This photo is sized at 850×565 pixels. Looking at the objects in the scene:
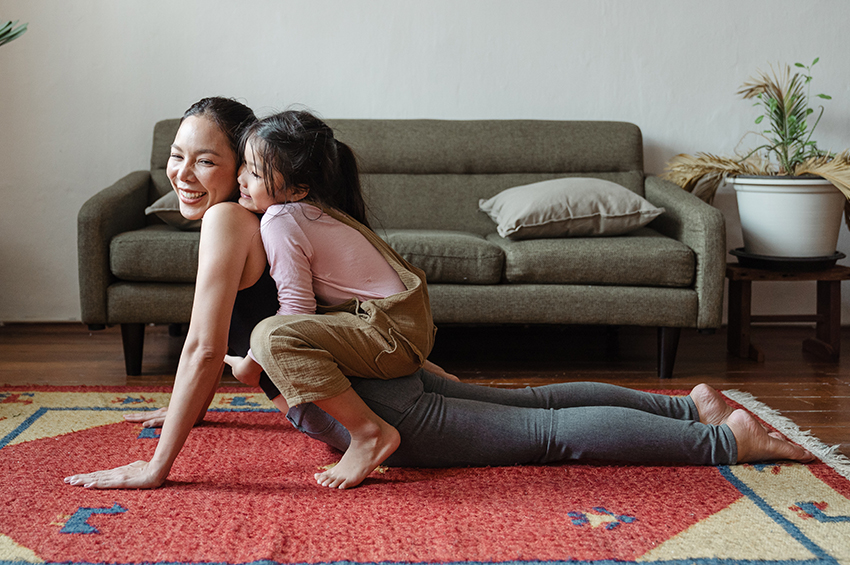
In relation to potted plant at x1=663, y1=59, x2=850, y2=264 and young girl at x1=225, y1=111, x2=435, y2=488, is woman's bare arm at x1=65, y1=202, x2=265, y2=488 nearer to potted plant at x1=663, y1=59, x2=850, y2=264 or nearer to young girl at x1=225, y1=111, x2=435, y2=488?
young girl at x1=225, y1=111, x2=435, y2=488

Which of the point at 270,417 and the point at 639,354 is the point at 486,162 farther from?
the point at 270,417

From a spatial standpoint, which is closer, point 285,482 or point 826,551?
point 826,551

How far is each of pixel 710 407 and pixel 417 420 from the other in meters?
0.63

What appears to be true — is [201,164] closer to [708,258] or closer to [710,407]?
[710,407]

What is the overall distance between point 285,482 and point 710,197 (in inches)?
81.8

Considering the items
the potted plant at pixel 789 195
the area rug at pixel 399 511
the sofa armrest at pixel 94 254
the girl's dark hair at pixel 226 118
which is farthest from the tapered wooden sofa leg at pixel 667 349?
the sofa armrest at pixel 94 254

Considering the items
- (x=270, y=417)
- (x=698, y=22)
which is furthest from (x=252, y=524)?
(x=698, y=22)

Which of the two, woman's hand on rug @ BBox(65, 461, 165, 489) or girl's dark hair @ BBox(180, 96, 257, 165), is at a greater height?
girl's dark hair @ BBox(180, 96, 257, 165)

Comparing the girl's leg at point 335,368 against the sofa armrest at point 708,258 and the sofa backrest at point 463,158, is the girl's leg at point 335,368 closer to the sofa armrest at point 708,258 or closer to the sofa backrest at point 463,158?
the sofa armrest at point 708,258

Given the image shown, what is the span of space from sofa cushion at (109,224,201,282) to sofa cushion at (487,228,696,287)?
38.4 inches

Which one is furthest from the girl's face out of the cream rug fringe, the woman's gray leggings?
the cream rug fringe

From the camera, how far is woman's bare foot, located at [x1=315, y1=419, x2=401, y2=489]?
1328 mm

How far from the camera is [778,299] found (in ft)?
10.1

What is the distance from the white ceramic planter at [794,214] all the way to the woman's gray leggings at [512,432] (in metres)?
1.28
